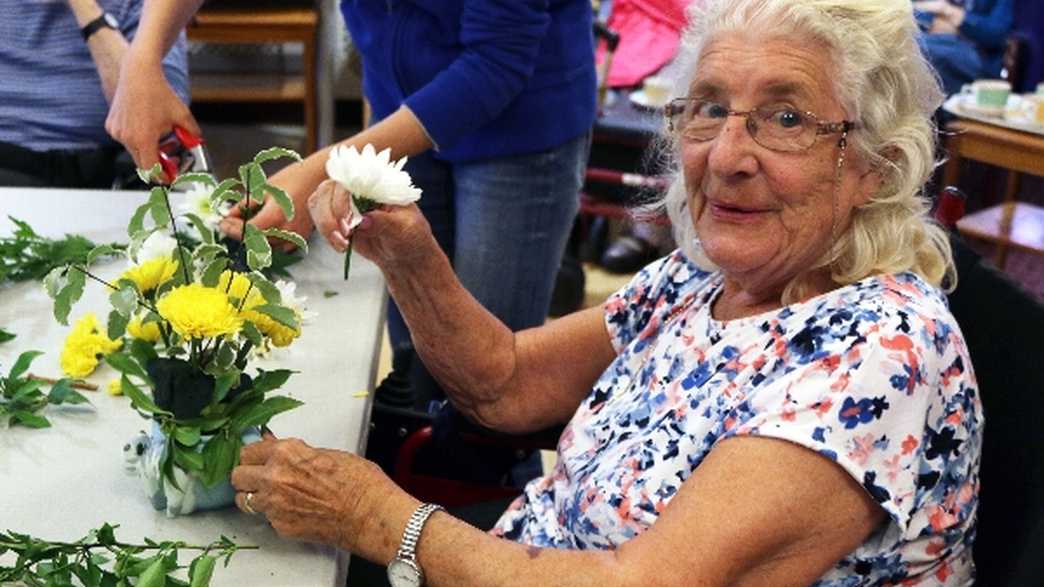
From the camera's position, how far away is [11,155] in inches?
98.9

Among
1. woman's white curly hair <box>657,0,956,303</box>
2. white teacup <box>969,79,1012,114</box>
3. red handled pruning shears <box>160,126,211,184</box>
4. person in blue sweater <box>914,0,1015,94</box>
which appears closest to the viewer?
woman's white curly hair <box>657,0,956,303</box>

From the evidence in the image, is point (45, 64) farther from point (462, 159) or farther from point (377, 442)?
point (377, 442)

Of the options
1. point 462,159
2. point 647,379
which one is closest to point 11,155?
point 462,159

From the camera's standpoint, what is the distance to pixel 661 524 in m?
1.28

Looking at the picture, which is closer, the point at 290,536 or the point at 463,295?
the point at 290,536

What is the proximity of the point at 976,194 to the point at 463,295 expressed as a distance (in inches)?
149

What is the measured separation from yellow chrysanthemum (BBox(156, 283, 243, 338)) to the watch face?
0.30m

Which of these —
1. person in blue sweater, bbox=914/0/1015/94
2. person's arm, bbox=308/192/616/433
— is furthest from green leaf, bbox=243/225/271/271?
person in blue sweater, bbox=914/0/1015/94

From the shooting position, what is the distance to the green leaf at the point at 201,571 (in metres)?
1.15

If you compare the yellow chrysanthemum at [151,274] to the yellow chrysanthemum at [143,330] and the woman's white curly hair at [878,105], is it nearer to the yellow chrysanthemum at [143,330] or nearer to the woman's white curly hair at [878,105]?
the yellow chrysanthemum at [143,330]

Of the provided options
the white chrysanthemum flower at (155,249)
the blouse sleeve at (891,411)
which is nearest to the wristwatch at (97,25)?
the white chrysanthemum flower at (155,249)

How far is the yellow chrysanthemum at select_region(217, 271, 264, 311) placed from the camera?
1.24m

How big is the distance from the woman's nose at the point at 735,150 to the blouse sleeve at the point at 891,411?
0.20m

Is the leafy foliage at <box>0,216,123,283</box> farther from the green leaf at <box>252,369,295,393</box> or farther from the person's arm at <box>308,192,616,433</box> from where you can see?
the green leaf at <box>252,369,295,393</box>
